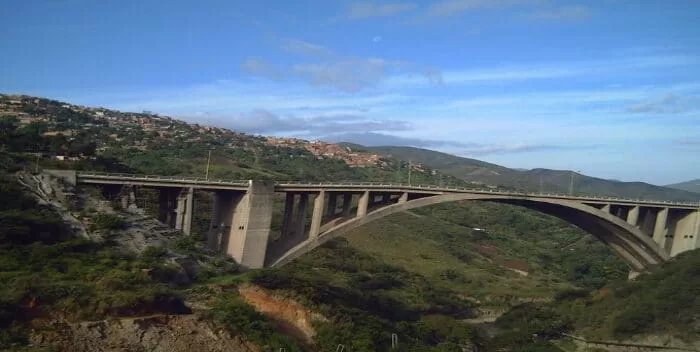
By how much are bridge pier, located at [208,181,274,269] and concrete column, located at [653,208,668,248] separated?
36652 mm

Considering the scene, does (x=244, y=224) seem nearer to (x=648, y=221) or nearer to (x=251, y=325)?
(x=251, y=325)

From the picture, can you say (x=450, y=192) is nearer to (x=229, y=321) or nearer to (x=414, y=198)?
(x=414, y=198)

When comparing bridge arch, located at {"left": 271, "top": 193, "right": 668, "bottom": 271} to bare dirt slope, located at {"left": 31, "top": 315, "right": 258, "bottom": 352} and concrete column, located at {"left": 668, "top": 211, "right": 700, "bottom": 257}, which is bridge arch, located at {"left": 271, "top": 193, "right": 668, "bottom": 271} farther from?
bare dirt slope, located at {"left": 31, "top": 315, "right": 258, "bottom": 352}

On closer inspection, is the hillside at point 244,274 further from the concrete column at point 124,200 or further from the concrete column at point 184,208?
the concrete column at point 184,208

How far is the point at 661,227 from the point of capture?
54.6 metres

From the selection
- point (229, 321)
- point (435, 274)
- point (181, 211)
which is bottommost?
point (435, 274)

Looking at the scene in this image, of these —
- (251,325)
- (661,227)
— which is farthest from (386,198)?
(661,227)

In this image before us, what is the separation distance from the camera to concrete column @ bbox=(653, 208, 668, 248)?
179 ft

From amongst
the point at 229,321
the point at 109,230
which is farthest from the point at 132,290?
the point at 109,230

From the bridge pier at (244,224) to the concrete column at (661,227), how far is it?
120 feet

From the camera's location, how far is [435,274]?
6153 centimetres

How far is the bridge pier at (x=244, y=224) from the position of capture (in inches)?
1433

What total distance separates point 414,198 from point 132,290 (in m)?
26.4

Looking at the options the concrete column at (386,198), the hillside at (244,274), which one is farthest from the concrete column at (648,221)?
the concrete column at (386,198)
